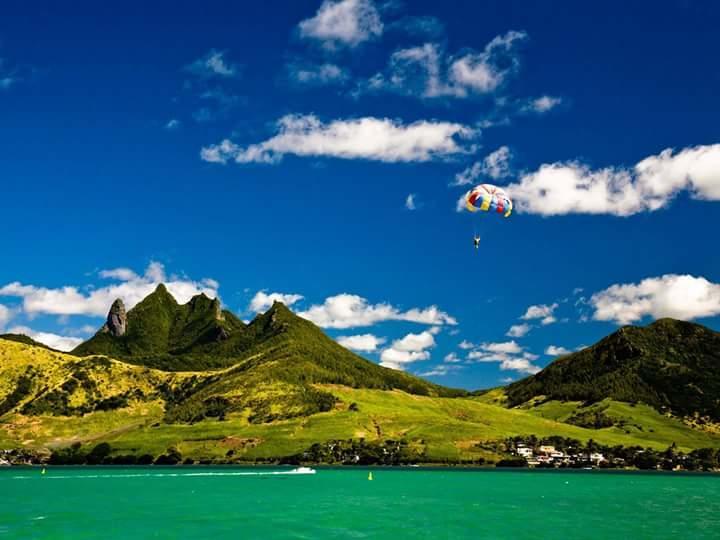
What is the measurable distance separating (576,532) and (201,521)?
63077 millimetres

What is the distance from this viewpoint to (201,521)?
12100cm

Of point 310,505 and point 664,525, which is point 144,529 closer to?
point 310,505

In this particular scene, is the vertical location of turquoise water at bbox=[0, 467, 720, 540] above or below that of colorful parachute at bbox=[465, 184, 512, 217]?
below

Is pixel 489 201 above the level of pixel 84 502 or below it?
above

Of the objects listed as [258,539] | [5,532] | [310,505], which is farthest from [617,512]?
[5,532]

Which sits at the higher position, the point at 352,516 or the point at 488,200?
the point at 488,200

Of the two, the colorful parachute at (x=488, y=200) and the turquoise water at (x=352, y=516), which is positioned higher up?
the colorful parachute at (x=488, y=200)

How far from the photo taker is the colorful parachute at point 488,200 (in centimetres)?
14562

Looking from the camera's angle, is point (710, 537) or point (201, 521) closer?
point (710, 537)

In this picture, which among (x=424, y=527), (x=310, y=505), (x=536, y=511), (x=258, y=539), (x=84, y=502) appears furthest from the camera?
(x=84, y=502)

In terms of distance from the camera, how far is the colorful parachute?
145625 millimetres

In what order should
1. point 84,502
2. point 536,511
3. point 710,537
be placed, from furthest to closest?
point 84,502 → point 536,511 → point 710,537

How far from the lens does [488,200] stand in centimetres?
14625

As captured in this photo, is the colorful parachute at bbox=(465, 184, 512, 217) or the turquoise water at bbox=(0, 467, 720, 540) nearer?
the turquoise water at bbox=(0, 467, 720, 540)
